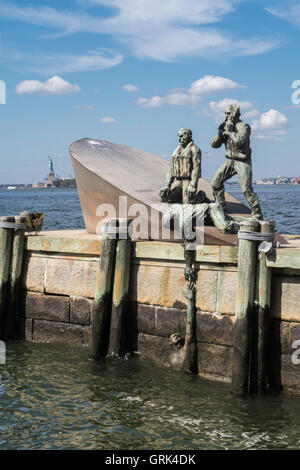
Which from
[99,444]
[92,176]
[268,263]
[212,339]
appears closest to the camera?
[99,444]

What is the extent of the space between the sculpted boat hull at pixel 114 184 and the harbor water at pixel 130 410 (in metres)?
2.63

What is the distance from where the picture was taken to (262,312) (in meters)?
9.45

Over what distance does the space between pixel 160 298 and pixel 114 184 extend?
280cm

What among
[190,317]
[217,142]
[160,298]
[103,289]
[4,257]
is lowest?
[190,317]

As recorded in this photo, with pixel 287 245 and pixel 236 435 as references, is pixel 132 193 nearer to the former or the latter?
pixel 287 245

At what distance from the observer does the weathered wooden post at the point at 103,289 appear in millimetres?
10992

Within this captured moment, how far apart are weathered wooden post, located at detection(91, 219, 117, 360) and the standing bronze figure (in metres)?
2.06

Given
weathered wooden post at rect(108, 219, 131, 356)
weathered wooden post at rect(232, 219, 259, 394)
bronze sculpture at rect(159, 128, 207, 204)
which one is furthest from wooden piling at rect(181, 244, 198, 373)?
bronze sculpture at rect(159, 128, 207, 204)

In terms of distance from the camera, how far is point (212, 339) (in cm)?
1018

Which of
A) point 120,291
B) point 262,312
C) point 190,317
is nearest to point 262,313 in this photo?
point 262,312

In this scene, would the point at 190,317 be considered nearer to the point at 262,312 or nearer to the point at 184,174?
the point at 262,312
